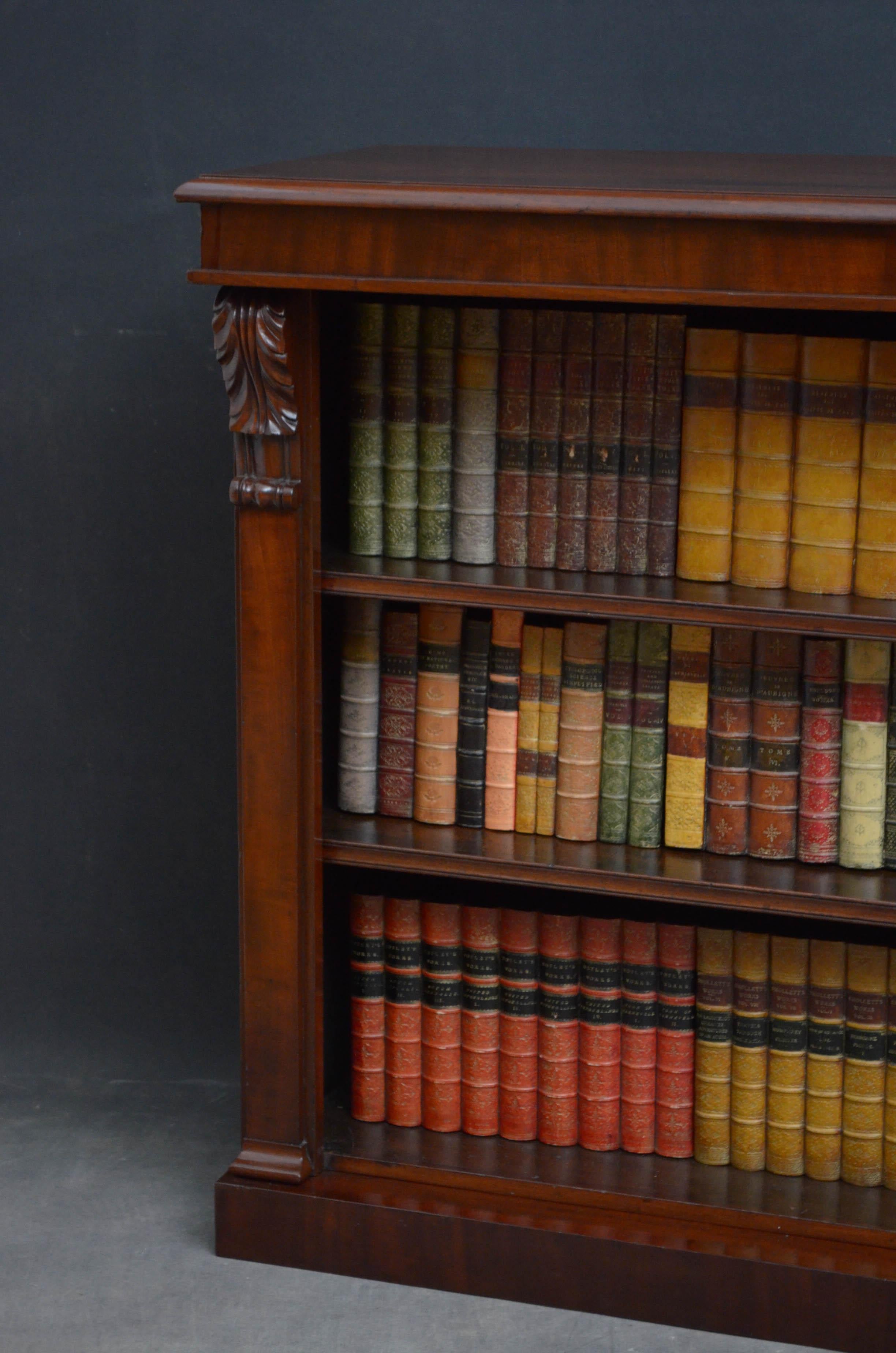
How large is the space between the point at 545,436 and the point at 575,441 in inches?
1.7

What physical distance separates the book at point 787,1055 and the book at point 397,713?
609mm

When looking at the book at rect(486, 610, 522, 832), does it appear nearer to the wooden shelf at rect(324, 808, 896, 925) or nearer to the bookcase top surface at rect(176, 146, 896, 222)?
the wooden shelf at rect(324, 808, 896, 925)

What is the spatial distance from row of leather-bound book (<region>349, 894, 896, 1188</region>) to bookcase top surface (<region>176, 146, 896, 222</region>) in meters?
1.09

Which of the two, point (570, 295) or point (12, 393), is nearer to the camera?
point (570, 295)

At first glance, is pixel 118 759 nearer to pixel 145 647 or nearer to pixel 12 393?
pixel 145 647

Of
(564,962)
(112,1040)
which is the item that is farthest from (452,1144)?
(112,1040)

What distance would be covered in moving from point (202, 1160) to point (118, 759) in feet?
2.43

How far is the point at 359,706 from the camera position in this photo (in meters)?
2.65

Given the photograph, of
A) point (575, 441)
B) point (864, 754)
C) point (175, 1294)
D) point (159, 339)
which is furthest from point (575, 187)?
point (175, 1294)

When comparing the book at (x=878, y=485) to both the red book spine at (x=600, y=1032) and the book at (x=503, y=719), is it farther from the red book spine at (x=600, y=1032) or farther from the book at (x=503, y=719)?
the red book spine at (x=600, y=1032)

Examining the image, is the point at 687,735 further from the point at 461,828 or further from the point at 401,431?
the point at 401,431

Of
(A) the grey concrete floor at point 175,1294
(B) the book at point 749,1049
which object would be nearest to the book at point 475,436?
(B) the book at point 749,1049

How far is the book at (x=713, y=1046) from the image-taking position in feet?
8.70

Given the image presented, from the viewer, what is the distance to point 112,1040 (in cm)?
337
